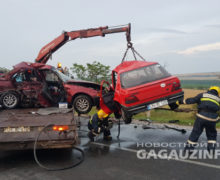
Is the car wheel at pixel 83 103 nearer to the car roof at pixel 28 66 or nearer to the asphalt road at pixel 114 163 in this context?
the asphalt road at pixel 114 163

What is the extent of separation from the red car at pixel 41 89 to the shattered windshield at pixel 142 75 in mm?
1574

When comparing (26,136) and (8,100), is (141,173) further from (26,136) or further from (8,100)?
(8,100)

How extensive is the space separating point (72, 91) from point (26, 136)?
9.98 ft

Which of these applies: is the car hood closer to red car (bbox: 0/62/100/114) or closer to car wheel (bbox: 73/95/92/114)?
red car (bbox: 0/62/100/114)

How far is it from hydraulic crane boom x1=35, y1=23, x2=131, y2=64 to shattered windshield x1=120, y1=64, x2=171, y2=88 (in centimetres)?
189

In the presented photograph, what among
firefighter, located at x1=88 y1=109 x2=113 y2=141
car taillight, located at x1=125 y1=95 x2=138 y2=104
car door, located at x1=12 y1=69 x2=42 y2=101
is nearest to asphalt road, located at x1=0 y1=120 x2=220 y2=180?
firefighter, located at x1=88 y1=109 x2=113 y2=141

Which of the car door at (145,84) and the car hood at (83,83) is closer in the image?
the car door at (145,84)

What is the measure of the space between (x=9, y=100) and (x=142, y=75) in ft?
14.5

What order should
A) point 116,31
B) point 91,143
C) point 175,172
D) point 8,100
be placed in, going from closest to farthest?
point 175,172 → point 91,143 → point 8,100 → point 116,31

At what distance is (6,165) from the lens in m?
4.86

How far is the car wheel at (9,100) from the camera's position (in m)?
7.11

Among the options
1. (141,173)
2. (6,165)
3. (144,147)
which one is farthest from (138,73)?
(6,165)

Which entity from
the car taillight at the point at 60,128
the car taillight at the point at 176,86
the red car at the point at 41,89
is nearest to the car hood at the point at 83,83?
the red car at the point at 41,89

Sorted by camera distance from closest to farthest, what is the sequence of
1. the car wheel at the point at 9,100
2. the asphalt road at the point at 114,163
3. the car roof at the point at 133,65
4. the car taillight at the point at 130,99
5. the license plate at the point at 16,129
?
1. the asphalt road at the point at 114,163
2. the license plate at the point at 16,129
3. the car taillight at the point at 130,99
4. the car roof at the point at 133,65
5. the car wheel at the point at 9,100
